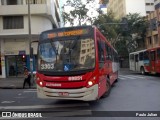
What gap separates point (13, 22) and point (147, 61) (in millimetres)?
14739

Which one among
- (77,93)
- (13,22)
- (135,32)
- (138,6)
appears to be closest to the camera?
(77,93)

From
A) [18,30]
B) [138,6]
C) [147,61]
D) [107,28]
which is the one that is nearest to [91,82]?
[18,30]

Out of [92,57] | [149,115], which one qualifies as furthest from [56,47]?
[149,115]

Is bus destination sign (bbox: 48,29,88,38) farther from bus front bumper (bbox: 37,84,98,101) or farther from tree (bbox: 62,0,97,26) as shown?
tree (bbox: 62,0,97,26)

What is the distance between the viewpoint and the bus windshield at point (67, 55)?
12750 mm

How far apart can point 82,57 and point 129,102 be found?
9.43 ft

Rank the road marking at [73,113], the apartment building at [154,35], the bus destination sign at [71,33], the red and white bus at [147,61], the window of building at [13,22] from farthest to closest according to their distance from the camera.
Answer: the apartment building at [154,35], the window of building at [13,22], the red and white bus at [147,61], the bus destination sign at [71,33], the road marking at [73,113]

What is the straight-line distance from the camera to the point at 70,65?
41.8 feet

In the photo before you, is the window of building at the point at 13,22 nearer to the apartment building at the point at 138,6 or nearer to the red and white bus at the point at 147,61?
the red and white bus at the point at 147,61

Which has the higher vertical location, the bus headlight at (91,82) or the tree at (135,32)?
the tree at (135,32)

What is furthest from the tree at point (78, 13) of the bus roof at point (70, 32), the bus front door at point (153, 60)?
the bus roof at point (70, 32)

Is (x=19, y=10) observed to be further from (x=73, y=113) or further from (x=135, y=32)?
(x=135, y=32)

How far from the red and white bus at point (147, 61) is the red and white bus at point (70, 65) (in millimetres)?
20310

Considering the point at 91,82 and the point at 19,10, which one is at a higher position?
the point at 19,10
